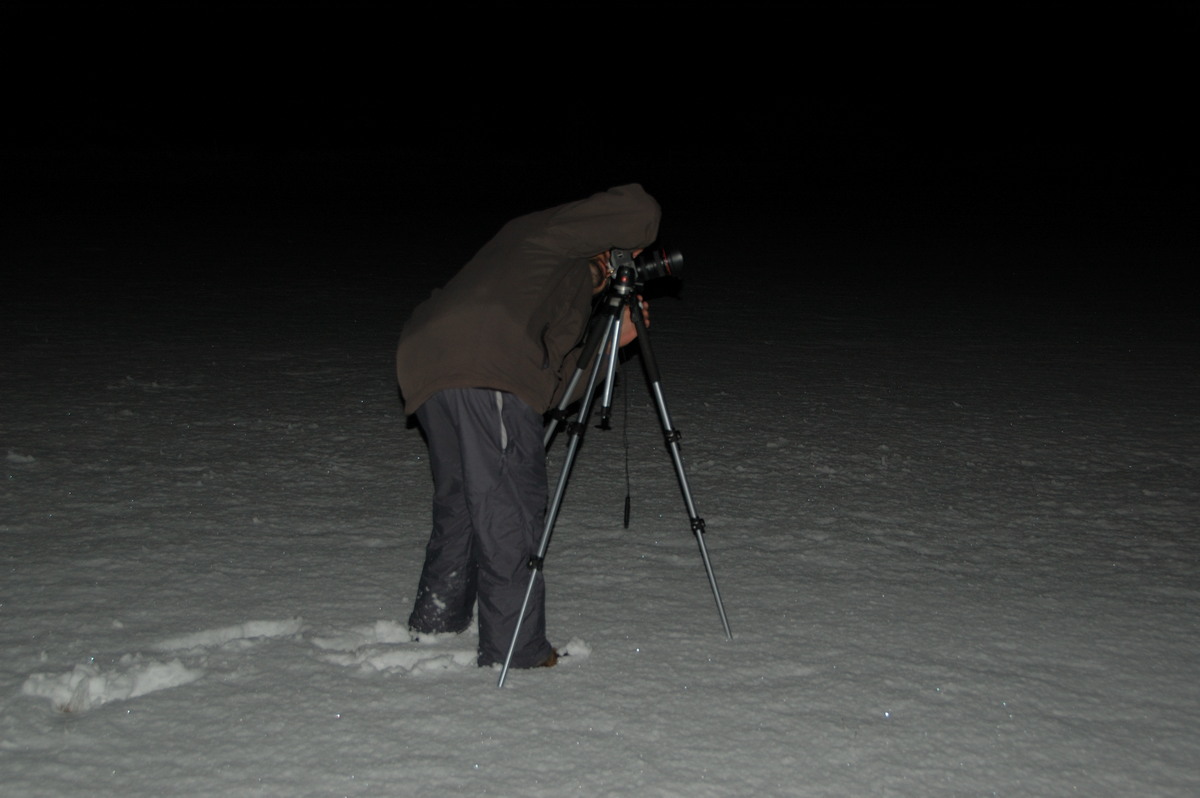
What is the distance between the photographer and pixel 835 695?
3.82 m

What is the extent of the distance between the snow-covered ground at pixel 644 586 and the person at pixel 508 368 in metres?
0.34

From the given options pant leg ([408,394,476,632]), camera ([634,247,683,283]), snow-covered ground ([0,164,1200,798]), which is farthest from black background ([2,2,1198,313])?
camera ([634,247,683,283])

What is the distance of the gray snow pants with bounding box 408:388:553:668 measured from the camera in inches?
144

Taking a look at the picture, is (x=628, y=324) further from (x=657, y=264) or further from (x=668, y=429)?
(x=668, y=429)

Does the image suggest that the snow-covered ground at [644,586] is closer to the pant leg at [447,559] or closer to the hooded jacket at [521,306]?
the pant leg at [447,559]

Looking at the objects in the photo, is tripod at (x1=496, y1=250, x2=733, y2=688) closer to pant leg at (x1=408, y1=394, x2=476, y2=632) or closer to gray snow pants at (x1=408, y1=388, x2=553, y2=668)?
gray snow pants at (x1=408, y1=388, x2=553, y2=668)

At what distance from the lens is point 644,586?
474cm

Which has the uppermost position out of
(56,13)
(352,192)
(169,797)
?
(56,13)

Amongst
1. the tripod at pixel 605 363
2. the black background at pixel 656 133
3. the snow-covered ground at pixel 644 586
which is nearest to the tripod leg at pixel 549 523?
the tripod at pixel 605 363

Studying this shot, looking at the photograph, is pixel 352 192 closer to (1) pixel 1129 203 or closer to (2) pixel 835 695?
(1) pixel 1129 203

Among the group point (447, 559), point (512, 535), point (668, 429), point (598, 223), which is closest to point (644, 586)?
point (668, 429)

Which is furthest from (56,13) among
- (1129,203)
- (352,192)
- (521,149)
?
(1129,203)

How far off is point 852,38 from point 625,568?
53.7m

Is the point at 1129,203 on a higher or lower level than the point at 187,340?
higher
